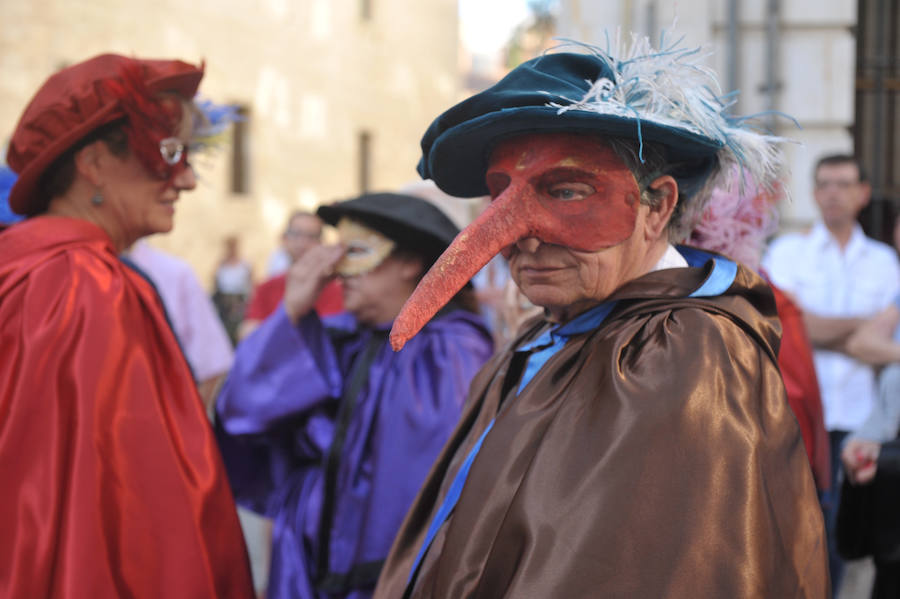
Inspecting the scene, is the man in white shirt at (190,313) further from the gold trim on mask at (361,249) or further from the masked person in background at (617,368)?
the masked person in background at (617,368)

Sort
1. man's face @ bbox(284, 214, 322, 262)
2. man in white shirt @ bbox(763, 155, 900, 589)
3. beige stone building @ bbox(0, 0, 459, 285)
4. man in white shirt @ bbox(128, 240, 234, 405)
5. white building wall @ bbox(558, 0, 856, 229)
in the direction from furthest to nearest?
beige stone building @ bbox(0, 0, 459, 285) → man's face @ bbox(284, 214, 322, 262) → white building wall @ bbox(558, 0, 856, 229) → man in white shirt @ bbox(128, 240, 234, 405) → man in white shirt @ bbox(763, 155, 900, 589)

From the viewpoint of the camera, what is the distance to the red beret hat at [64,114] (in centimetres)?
242

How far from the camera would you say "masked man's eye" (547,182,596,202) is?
1715mm

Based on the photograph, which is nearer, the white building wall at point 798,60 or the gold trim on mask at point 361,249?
the gold trim on mask at point 361,249

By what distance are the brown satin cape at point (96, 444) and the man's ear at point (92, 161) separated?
159 millimetres

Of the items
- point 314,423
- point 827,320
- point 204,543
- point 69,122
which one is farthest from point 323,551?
point 827,320

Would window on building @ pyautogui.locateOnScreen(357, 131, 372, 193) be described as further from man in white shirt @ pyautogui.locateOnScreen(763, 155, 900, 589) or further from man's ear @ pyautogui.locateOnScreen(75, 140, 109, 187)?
man's ear @ pyautogui.locateOnScreen(75, 140, 109, 187)

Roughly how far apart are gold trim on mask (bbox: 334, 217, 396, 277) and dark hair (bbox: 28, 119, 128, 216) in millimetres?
987

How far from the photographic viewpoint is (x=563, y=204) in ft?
5.64

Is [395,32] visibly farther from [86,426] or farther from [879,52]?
[86,426]

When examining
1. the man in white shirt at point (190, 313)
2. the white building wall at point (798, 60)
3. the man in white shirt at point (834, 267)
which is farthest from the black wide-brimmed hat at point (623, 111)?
the white building wall at point (798, 60)

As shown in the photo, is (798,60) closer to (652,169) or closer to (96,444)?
(652,169)

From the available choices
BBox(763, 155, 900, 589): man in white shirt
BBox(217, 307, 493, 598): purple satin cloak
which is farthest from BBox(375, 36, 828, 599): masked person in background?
BBox(763, 155, 900, 589): man in white shirt

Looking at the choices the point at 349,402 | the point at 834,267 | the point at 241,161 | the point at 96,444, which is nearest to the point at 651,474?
the point at 96,444
